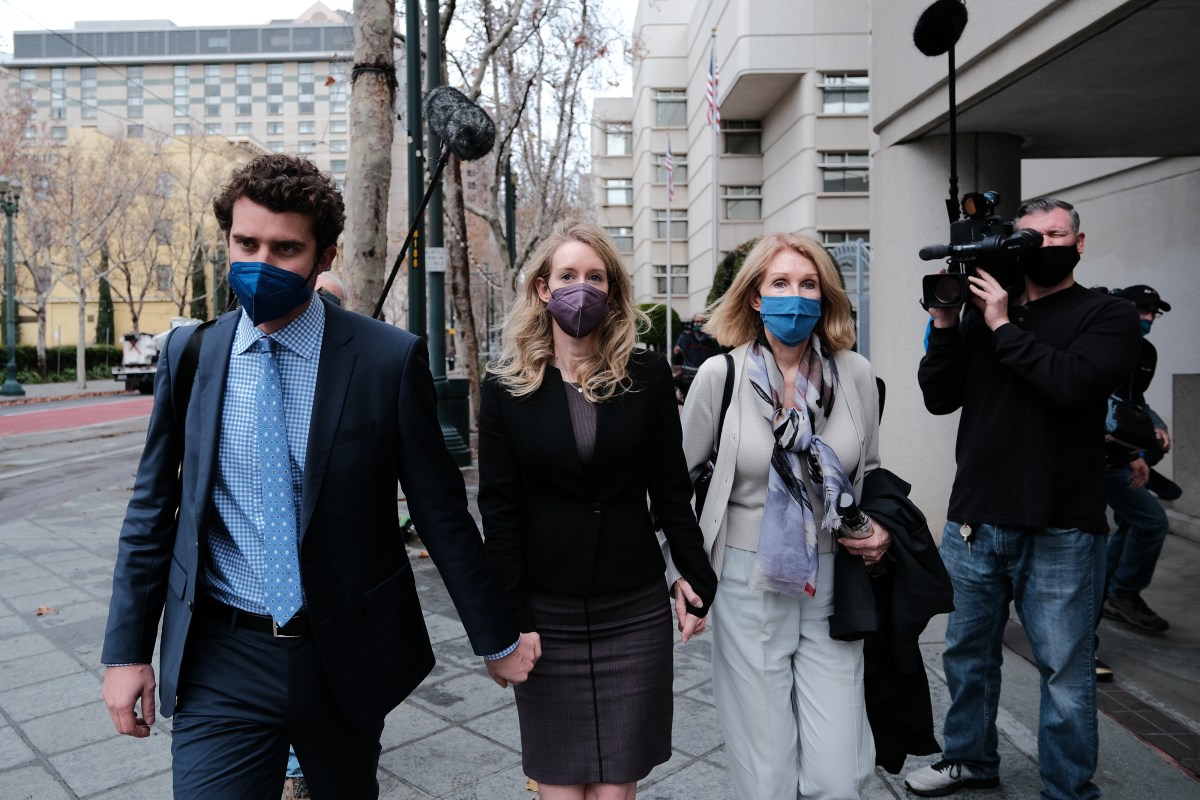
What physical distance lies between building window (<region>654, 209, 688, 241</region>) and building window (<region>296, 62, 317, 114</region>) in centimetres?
8150

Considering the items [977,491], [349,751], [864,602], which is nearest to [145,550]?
[349,751]

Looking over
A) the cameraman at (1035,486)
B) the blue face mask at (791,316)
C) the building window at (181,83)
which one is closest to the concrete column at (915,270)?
the cameraman at (1035,486)

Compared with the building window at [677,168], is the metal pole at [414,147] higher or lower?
lower

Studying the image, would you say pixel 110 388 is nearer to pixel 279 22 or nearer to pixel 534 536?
pixel 534 536

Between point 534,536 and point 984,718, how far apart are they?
6.55ft

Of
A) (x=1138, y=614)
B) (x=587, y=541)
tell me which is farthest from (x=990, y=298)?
(x=1138, y=614)

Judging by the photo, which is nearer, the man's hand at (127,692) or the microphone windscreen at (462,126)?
the man's hand at (127,692)

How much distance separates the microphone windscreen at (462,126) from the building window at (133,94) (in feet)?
406

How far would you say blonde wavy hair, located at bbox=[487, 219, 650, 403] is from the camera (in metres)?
2.73

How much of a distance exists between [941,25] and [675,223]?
42.7 meters

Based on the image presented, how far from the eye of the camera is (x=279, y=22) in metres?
119

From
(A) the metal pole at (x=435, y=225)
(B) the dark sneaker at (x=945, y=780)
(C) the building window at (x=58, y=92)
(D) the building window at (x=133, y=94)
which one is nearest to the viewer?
(B) the dark sneaker at (x=945, y=780)

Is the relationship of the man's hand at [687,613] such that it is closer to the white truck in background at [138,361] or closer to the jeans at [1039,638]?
the jeans at [1039,638]

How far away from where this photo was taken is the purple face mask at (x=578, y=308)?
2732mm
